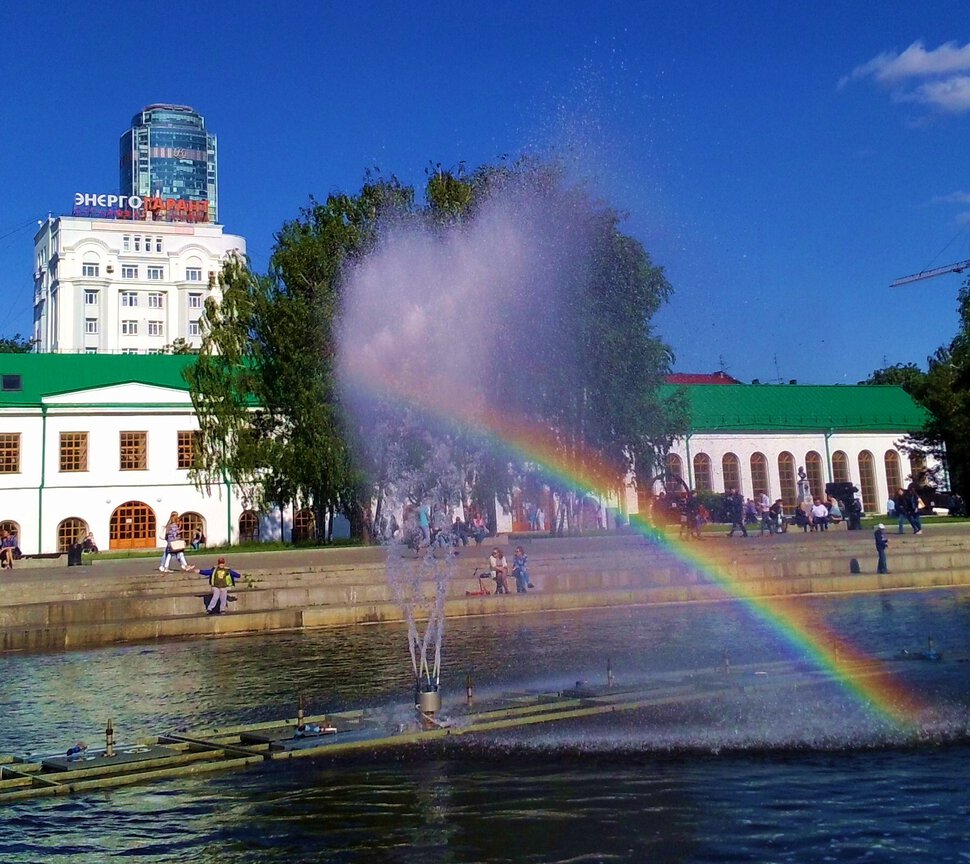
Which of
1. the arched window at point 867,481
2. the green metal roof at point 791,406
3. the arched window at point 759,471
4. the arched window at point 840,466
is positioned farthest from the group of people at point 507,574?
the arched window at point 867,481

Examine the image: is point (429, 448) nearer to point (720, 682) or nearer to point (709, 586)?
point (709, 586)

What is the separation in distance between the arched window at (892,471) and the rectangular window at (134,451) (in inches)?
1960

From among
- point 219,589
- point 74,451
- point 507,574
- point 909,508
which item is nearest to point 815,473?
point 909,508

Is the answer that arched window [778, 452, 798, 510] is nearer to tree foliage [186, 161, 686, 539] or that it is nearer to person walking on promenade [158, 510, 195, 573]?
tree foliage [186, 161, 686, 539]

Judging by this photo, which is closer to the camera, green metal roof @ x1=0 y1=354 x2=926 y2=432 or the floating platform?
the floating platform

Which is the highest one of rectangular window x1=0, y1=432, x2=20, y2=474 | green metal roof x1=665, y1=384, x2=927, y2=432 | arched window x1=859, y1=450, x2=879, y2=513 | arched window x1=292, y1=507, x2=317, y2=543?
green metal roof x1=665, y1=384, x2=927, y2=432

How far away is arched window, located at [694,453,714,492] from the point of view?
7125 centimetres

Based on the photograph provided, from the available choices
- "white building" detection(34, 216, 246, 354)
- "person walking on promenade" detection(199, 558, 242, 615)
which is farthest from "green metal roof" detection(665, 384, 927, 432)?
"white building" detection(34, 216, 246, 354)

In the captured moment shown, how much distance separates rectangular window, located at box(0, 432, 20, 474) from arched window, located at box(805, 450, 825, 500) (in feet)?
163

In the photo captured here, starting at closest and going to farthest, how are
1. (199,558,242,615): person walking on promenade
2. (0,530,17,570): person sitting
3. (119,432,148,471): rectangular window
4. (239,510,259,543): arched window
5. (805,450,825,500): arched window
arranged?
(199,558,242,615): person walking on promenade → (0,530,17,570): person sitting → (119,432,148,471): rectangular window → (239,510,259,543): arched window → (805,450,825,500): arched window

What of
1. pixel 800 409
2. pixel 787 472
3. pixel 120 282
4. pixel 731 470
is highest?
pixel 120 282

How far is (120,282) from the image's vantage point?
12962 centimetres

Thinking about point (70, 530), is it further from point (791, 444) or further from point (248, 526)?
point (791, 444)

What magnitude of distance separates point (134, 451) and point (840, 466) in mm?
46907
